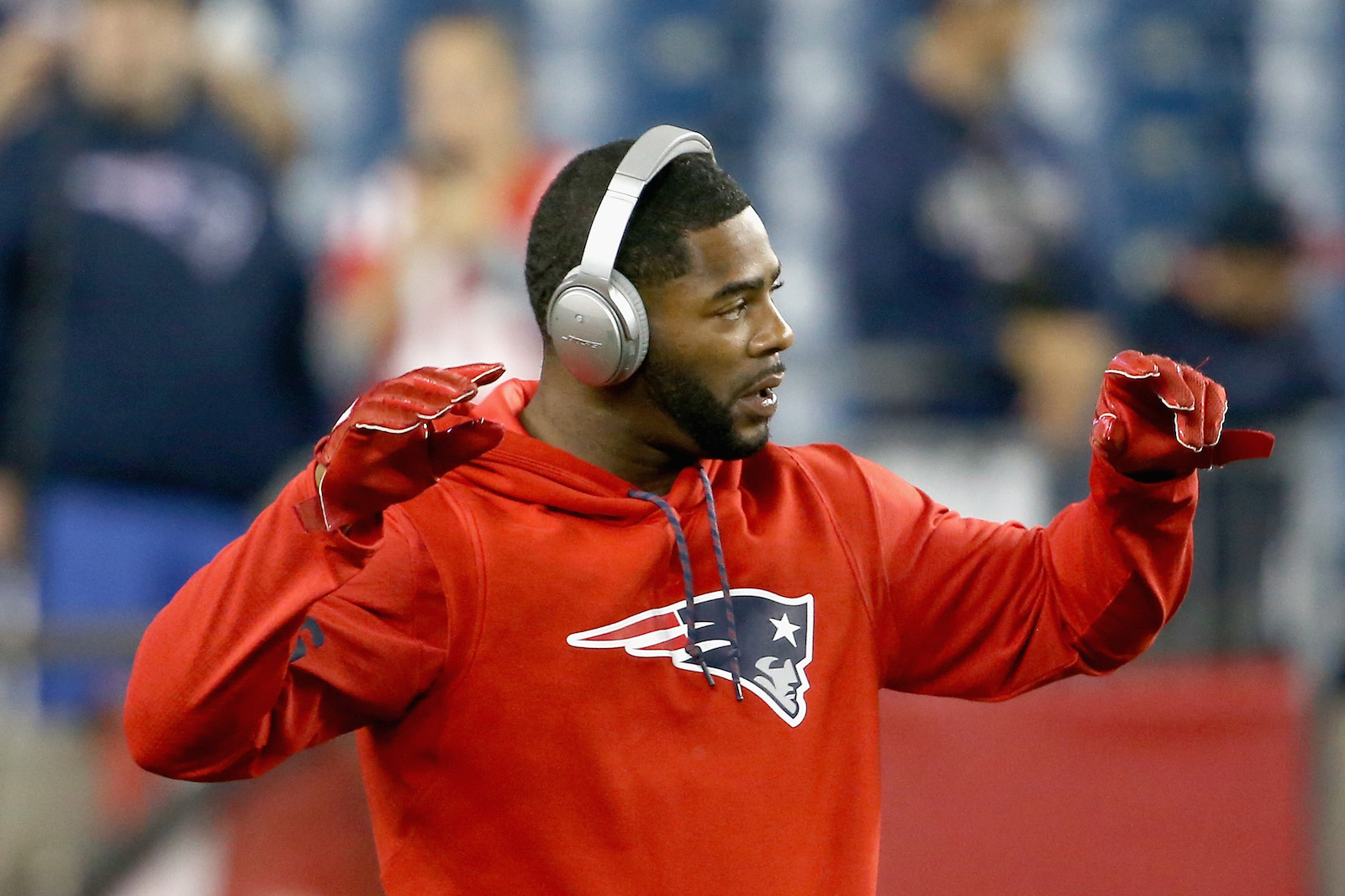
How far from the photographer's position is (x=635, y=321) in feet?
5.93

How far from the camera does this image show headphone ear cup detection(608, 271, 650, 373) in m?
1.80

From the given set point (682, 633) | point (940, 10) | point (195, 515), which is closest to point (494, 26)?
point (940, 10)

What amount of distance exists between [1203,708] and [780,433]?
1.69 metres

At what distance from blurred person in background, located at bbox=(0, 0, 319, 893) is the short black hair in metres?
2.27

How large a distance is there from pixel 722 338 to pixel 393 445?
46 cm

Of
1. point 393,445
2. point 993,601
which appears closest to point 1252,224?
point 993,601

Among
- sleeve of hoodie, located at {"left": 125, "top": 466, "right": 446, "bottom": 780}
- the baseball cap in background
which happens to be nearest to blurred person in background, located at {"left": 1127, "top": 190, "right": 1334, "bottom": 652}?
the baseball cap in background

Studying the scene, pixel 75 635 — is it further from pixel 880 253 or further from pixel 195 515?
pixel 880 253

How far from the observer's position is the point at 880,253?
4.33 meters

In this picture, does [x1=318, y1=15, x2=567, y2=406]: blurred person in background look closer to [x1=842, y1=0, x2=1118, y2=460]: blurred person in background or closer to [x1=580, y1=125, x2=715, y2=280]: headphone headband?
[x1=842, y1=0, x2=1118, y2=460]: blurred person in background

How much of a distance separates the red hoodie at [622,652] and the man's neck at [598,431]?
0.14 feet

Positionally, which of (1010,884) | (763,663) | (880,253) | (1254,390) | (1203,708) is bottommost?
(1010,884)

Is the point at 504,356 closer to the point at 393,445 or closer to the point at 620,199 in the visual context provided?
the point at 620,199

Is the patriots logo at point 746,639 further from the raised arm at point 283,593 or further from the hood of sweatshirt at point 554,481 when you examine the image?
the raised arm at point 283,593
